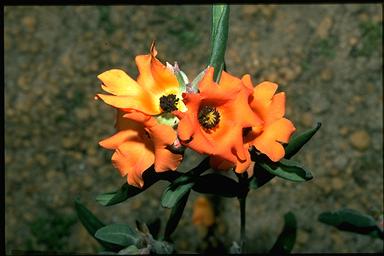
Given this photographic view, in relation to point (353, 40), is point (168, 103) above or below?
below

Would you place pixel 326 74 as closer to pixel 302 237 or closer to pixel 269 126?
pixel 302 237

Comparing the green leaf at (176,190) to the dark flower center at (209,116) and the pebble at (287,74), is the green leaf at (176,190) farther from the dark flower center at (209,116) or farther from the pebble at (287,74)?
the pebble at (287,74)

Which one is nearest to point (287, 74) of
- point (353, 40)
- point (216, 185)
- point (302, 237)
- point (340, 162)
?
point (353, 40)

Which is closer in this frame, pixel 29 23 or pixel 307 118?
pixel 307 118

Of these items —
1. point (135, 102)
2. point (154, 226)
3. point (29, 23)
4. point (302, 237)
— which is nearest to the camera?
point (135, 102)

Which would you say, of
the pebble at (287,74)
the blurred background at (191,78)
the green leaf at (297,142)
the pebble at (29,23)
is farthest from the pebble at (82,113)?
the green leaf at (297,142)

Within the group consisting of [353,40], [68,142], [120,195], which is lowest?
[120,195]

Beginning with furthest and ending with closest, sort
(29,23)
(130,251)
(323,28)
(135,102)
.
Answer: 1. (29,23)
2. (323,28)
3. (130,251)
4. (135,102)

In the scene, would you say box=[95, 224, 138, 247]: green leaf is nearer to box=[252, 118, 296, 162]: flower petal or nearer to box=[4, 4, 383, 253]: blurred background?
box=[252, 118, 296, 162]: flower petal

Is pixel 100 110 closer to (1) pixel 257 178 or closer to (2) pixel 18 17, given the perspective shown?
(2) pixel 18 17

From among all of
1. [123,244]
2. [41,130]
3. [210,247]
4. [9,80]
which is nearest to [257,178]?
[123,244]
